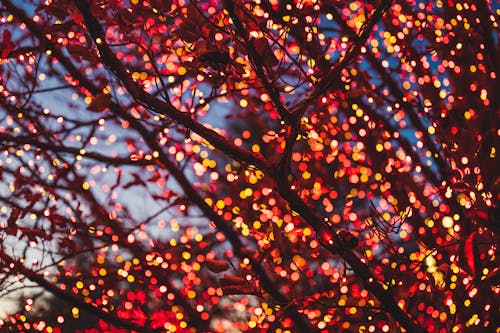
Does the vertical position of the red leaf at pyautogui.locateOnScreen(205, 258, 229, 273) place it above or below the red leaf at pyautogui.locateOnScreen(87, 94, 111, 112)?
below

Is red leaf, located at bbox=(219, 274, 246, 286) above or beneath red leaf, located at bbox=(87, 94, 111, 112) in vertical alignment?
beneath

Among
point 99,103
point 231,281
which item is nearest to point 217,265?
point 231,281

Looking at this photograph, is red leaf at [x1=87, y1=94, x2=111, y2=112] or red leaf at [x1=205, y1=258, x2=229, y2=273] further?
red leaf at [x1=205, y1=258, x2=229, y2=273]

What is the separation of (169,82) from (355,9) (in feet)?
6.04

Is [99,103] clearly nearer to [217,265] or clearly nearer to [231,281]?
[217,265]

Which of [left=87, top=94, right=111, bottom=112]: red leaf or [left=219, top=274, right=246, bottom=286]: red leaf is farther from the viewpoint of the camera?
[left=219, top=274, right=246, bottom=286]: red leaf

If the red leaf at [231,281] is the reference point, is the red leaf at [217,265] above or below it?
above

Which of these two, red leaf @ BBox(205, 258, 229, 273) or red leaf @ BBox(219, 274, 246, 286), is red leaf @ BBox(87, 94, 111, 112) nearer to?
red leaf @ BBox(205, 258, 229, 273)

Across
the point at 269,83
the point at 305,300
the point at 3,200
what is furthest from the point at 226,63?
the point at 3,200

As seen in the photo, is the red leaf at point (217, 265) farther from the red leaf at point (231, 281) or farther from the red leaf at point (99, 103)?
the red leaf at point (99, 103)

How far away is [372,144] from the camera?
470cm

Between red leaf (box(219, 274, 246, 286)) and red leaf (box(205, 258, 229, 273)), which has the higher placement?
red leaf (box(205, 258, 229, 273))

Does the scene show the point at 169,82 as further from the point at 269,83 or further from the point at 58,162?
the point at 269,83

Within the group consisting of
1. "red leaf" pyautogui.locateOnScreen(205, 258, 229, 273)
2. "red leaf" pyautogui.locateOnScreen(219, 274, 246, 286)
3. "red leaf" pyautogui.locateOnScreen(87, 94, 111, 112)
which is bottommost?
"red leaf" pyautogui.locateOnScreen(219, 274, 246, 286)
